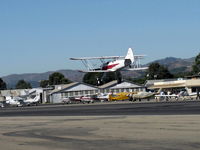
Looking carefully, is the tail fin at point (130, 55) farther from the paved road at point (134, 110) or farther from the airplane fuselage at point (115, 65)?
the paved road at point (134, 110)

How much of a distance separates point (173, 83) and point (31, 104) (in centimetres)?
3727

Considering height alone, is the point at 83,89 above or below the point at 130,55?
below

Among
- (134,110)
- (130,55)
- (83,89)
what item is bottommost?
(134,110)

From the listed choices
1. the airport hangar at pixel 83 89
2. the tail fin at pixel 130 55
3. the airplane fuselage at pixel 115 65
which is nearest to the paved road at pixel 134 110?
the airplane fuselage at pixel 115 65

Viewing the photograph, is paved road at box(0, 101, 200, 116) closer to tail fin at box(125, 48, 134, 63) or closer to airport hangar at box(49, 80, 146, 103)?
tail fin at box(125, 48, 134, 63)

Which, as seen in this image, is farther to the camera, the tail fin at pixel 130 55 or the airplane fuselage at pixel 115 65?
the tail fin at pixel 130 55

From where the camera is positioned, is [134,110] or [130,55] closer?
[134,110]

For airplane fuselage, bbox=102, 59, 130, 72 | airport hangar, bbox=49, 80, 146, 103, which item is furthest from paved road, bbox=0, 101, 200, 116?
airport hangar, bbox=49, 80, 146, 103

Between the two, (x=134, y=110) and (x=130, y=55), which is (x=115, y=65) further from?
(x=134, y=110)

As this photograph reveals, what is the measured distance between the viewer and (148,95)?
291 feet

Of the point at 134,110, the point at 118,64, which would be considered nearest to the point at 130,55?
the point at 118,64

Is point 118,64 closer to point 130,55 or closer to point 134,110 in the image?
point 130,55

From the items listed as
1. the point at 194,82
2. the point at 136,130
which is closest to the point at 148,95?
the point at 194,82

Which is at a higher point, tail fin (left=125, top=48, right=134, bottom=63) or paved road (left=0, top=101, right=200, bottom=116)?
tail fin (left=125, top=48, right=134, bottom=63)
